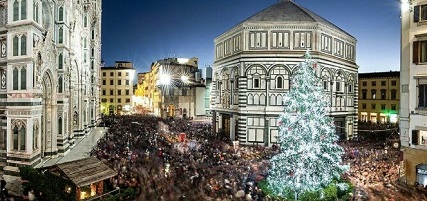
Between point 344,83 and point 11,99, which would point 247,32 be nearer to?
point 344,83

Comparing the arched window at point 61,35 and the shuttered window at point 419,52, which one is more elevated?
the arched window at point 61,35

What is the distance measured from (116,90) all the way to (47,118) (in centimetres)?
6900

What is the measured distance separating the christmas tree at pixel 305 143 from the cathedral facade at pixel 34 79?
15.9 meters

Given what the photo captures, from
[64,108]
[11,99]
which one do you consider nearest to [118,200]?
[11,99]

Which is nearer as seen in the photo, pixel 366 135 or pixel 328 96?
pixel 328 96

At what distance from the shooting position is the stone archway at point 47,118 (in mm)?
24953

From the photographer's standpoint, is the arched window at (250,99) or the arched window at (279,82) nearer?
the arched window at (279,82)

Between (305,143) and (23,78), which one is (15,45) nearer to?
(23,78)

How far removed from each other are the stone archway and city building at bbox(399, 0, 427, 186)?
26157 mm

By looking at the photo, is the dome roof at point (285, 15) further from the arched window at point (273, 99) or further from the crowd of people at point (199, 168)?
the crowd of people at point (199, 168)

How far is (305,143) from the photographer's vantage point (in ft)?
62.3

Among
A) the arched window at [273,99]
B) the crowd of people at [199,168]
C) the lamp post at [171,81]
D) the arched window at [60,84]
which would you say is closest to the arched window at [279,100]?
the arched window at [273,99]

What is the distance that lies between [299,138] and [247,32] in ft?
76.7

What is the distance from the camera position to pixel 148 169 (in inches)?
829
